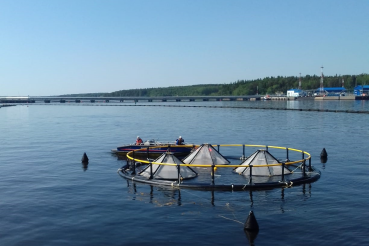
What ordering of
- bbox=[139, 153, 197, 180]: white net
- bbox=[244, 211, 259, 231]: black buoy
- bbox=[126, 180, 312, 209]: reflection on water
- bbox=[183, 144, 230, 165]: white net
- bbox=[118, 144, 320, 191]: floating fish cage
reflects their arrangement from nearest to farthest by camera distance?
bbox=[244, 211, 259, 231]: black buoy < bbox=[126, 180, 312, 209]: reflection on water < bbox=[118, 144, 320, 191]: floating fish cage < bbox=[139, 153, 197, 180]: white net < bbox=[183, 144, 230, 165]: white net

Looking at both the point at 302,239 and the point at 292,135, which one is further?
the point at 292,135

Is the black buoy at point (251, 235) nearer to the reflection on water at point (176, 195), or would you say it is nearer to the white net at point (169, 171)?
the reflection on water at point (176, 195)

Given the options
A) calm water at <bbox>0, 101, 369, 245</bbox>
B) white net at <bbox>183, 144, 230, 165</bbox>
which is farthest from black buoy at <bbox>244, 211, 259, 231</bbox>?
white net at <bbox>183, 144, 230, 165</bbox>

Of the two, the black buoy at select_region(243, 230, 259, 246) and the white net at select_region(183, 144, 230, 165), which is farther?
the white net at select_region(183, 144, 230, 165)

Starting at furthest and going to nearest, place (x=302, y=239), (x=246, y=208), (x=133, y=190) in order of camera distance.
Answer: (x=133, y=190) < (x=246, y=208) < (x=302, y=239)

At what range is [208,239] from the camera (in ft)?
73.5

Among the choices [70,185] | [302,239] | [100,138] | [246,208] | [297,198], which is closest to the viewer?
[302,239]

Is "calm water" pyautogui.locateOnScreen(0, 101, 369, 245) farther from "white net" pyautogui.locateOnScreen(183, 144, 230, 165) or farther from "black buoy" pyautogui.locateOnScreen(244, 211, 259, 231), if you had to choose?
"white net" pyautogui.locateOnScreen(183, 144, 230, 165)

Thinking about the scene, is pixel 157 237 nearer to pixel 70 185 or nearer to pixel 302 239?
pixel 302 239

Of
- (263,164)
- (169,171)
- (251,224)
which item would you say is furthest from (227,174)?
(251,224)

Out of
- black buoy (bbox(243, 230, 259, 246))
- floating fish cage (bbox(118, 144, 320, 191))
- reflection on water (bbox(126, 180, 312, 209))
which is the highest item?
floating fish cage (bbox(118, 144, 320, 191))

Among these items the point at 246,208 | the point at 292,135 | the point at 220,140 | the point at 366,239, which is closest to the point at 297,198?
the point at 246,208

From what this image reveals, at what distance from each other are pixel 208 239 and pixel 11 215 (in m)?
14.6

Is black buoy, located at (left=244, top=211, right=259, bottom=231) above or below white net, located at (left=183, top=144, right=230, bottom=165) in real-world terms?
below
